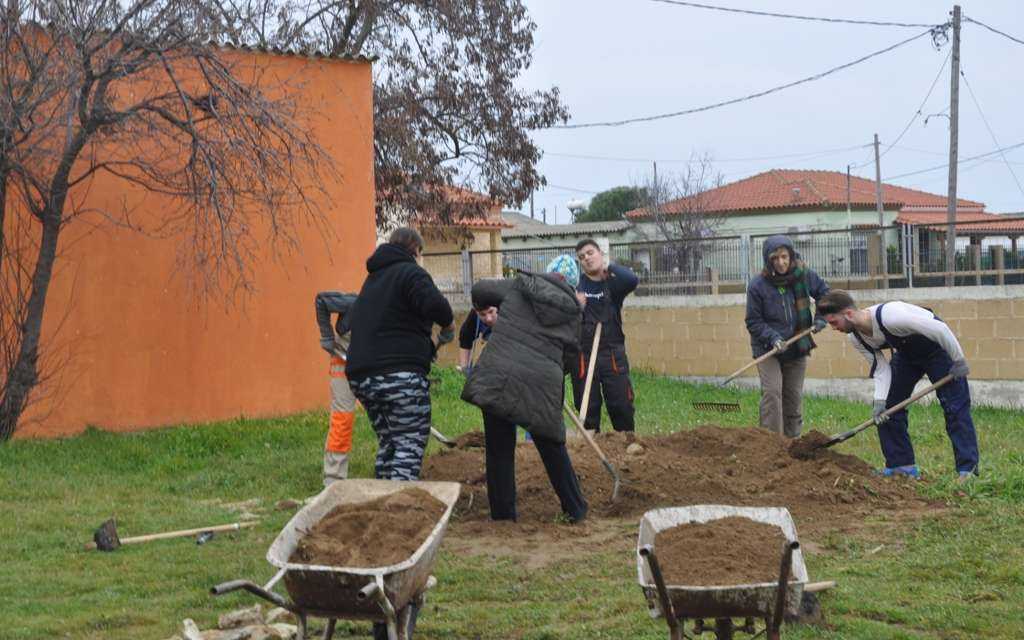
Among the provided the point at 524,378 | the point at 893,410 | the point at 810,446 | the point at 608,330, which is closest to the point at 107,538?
the point at 524,378

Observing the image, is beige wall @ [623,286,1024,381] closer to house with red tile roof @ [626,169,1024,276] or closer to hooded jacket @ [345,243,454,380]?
hooded jacket @ [345,243,454,380]

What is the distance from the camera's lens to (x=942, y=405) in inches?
351

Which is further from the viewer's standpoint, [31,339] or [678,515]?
[31,339]

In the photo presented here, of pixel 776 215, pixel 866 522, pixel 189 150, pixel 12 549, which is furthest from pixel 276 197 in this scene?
pixel 776 215

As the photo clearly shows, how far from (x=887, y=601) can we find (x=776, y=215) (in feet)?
143

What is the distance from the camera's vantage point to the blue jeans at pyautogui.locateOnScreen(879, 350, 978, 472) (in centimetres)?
873

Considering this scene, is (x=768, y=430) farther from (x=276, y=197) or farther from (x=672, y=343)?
(x=672, y=343)

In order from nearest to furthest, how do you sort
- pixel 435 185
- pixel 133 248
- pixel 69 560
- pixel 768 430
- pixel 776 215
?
pixel 69 560, pixel 768 430, pixel 133 248, pixel 435 185, pixel 776 215

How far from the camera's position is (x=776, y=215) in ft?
159

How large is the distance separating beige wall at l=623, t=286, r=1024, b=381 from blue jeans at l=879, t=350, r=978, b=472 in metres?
7.10

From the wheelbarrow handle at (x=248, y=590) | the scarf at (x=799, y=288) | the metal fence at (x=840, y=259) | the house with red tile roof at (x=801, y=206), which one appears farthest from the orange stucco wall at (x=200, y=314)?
the house with red tile roof at (x=801, y=206)

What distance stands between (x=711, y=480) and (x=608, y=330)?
172 cm

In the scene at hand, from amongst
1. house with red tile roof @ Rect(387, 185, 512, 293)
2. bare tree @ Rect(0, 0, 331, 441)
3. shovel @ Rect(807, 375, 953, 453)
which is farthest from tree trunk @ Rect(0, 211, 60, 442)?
house with red tile roof @ Rect(387, 185, 512, 293)

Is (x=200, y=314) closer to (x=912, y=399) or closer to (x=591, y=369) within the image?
(x=591, y=369)
